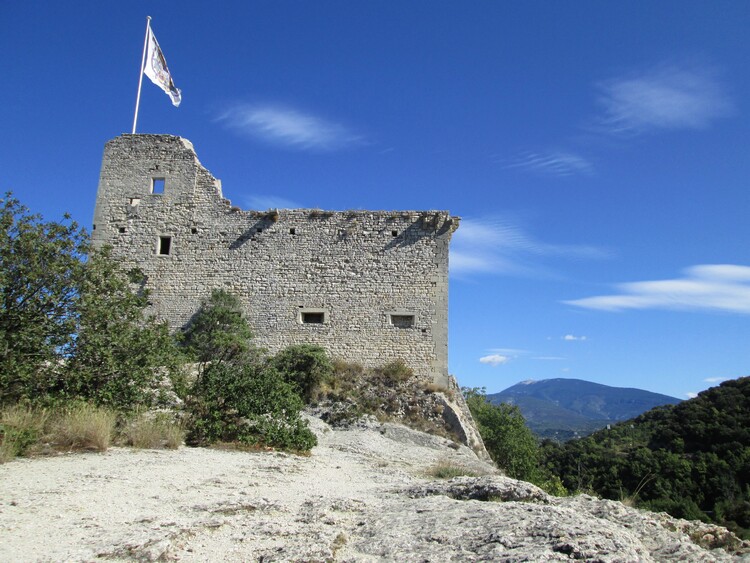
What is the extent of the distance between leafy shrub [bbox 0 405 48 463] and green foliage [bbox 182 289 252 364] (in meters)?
7.80

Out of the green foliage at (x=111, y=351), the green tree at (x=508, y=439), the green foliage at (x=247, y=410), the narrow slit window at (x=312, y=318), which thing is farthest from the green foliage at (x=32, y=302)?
the green tree at (x=508, y=439)

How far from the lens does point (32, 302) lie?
9898mm

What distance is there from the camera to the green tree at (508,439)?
23266mm

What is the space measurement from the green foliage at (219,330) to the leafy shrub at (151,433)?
6.64m

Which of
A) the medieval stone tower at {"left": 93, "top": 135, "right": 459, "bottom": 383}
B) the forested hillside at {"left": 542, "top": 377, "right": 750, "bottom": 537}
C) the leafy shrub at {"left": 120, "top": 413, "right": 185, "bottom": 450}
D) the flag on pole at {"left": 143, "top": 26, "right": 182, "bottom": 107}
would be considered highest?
the flag on pole at {"left": 143, "top": 26, "right": 182, "bottom": 107}

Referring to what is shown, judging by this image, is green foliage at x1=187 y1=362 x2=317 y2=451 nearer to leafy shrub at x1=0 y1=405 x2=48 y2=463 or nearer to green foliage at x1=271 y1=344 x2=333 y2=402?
leafy shrub at x1=0 y1=405 x2=48 y2=463

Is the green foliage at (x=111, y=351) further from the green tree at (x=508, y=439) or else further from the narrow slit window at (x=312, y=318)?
the green tree at (x=508, y=439)

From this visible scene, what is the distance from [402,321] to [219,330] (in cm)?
597

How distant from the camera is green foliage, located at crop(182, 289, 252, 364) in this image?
1719 centimetres

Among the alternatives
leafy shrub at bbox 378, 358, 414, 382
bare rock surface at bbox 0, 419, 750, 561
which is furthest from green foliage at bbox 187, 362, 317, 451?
leafy shrub at bbox 378, 358, 414, 382

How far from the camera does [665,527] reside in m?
6.12

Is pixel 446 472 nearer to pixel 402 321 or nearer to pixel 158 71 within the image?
pixel 402 321

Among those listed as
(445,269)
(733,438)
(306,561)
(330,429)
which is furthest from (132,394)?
(733,438)

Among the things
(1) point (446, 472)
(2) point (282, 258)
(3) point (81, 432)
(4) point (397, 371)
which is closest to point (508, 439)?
(4) point (397, 371)
